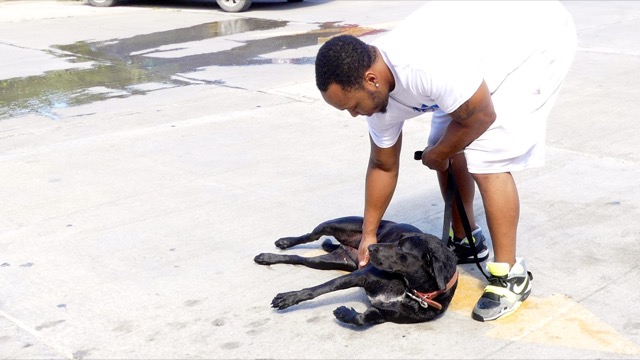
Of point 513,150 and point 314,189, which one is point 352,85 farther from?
point 314,189

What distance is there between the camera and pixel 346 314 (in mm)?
3527

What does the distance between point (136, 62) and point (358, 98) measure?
6741mm

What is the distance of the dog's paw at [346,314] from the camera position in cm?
351

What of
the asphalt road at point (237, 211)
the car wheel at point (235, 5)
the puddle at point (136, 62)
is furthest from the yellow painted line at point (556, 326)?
the car wheel at point (235, 5)

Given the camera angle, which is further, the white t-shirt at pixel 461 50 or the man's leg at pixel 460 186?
the man's leg at pixel 460 186

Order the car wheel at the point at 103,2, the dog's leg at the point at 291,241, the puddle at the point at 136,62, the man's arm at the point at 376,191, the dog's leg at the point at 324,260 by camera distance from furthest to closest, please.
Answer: the car wheel at the point at 103,2, the puddle at the point at 136,62, the dog's leg at the point at 291,241, the dog's leg at the point at 324,260, the man's arm at the point at 376,191

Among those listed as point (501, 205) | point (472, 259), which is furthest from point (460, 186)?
point (501, 205)

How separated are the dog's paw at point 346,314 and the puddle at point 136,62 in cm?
440

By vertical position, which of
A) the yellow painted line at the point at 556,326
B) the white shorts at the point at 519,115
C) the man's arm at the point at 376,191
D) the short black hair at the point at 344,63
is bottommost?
the yellow painted line at the point at 556,326

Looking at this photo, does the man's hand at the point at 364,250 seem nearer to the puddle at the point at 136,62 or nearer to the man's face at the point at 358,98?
the man's face at the point at 358,98

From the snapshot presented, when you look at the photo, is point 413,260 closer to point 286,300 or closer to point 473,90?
point 286,300

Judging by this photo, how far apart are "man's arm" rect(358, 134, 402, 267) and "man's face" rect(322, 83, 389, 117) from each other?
50 centimetres

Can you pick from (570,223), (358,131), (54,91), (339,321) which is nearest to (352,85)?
(339,321)

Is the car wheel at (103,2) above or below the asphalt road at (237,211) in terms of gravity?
above
